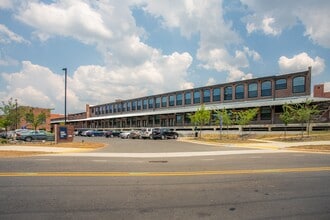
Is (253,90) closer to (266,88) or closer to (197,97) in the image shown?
(266,88)

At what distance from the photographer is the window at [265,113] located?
160 ft

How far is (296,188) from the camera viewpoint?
8.41 metres

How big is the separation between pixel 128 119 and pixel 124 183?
249 ft

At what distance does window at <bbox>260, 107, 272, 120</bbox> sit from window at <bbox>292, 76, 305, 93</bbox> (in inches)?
225

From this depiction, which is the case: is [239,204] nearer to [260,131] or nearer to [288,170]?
[288,170]

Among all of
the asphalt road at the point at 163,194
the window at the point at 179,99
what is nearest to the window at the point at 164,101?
the window at the point at 179,99

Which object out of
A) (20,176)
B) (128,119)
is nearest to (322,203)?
(20,176)

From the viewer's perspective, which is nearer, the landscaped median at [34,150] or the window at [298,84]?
the landscaped median at [34,150]

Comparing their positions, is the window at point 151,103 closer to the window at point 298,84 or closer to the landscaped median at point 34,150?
the window at point 298,84

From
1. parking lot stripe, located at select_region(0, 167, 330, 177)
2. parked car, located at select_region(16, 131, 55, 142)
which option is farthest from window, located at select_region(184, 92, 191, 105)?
parking lot stripe, located at select_region(0, 167, 330, 177)

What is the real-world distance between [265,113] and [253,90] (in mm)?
8320

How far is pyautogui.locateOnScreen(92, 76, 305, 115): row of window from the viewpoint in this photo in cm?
5178

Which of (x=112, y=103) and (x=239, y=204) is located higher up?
(x=112, y=103)

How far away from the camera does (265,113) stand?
4953cm
